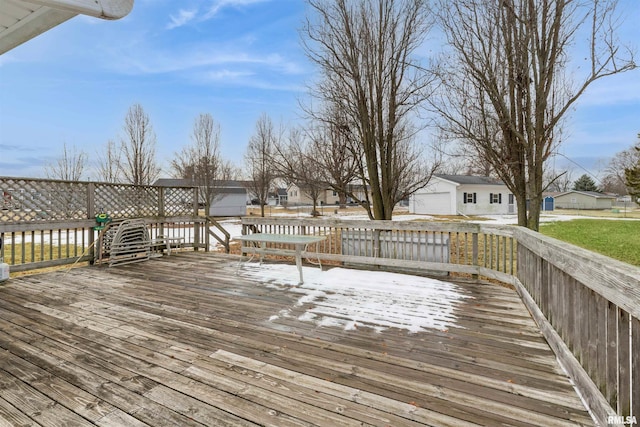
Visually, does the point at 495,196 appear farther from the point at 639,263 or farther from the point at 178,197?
the point at 178,197

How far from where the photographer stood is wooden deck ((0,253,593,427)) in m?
1.74

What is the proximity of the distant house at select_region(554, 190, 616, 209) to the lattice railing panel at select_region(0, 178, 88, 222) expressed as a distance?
5357 centimetres

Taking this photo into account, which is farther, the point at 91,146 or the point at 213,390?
the point at 91,146

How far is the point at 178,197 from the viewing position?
25.6 ft

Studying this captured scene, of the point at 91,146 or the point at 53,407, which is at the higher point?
the point at 91,146

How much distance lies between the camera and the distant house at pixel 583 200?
41.7 metres

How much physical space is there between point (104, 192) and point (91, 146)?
9.67 metres

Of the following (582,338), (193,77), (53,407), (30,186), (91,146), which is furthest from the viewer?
(91,146)

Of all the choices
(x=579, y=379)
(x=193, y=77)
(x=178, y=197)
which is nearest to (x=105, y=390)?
(x=579, y=379)

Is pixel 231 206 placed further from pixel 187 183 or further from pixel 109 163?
pixel 109 163

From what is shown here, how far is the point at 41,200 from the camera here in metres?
5.64

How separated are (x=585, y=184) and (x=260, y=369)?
68.5 metres

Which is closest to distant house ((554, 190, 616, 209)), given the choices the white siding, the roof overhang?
the white siding

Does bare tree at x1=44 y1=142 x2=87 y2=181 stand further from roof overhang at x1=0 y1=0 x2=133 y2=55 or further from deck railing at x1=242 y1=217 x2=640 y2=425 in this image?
deck railing at x1=242 y1=217 x2=640 y2=425
